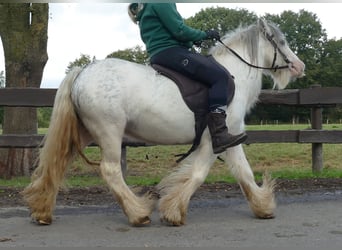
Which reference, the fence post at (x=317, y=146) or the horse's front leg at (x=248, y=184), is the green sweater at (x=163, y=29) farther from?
the fence post at (x=317, y=146)

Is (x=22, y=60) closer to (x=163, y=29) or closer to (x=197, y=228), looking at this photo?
(x=163, y=29)

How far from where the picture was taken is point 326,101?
8.22m

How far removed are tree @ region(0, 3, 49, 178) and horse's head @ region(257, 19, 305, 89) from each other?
5068 millimetres

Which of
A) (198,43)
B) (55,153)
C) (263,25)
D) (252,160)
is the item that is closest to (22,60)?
(55,153)

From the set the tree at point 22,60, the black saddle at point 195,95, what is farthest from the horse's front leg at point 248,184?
the tree at point 22,60

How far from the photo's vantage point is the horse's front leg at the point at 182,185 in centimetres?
479

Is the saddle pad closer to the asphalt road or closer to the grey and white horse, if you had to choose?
the grey and white horse

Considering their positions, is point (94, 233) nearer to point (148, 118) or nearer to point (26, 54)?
point (148, 118)

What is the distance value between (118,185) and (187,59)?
55.1 inches

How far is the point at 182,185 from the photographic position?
16.2ft

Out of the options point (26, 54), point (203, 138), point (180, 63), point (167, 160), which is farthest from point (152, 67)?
point (167, 160)

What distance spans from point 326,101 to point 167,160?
17.0ft

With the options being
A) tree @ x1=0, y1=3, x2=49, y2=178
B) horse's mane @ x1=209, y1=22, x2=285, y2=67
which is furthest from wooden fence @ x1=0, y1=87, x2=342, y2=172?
horse's mane @ x1=209, y1=22, x2=285, y2=67

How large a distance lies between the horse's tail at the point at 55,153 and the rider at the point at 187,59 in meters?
0.84
